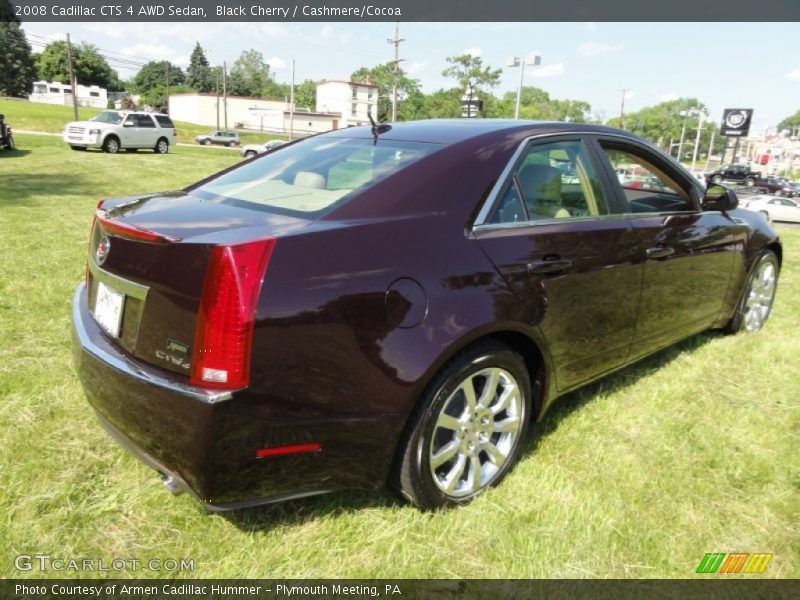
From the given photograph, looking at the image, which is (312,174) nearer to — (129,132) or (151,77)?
(129,132)

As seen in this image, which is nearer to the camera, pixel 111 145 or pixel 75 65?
pixel 111 145

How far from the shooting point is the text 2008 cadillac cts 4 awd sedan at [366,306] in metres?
1.77

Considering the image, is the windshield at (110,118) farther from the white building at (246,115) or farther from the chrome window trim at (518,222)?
the white building at (246,115)

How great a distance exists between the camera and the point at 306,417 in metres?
1.86

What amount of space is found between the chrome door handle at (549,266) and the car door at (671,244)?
26.5 inches

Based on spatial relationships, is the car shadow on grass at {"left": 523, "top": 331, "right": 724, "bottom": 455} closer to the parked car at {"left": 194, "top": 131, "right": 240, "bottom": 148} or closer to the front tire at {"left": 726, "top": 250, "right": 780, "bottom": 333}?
the front tire at {"left": 726, "top": 250, "right": 780, "bottom": 333}

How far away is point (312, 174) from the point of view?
8.54 ft

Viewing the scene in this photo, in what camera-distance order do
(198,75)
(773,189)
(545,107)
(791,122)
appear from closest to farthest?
(773,189) < (545,107) < (198,75) < (791,122)

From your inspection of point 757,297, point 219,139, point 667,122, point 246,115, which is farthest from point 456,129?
point 667,122

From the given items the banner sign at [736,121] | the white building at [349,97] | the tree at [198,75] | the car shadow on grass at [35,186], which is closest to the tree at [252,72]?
the tree at [198,75]

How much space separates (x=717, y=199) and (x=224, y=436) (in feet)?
11.2

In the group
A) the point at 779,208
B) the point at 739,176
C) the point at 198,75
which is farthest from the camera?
the point at 198,75

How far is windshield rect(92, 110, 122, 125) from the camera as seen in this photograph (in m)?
23.1

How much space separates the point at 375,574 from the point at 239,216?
54.1 inches
